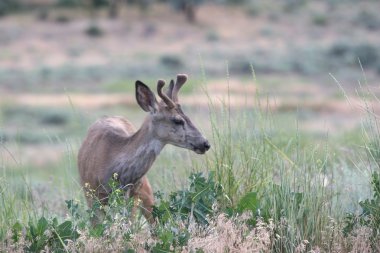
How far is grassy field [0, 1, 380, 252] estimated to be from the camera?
6.89 m

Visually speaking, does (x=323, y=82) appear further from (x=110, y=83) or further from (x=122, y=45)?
(x=122, y=45)

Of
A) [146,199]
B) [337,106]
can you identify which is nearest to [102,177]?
[146,199]

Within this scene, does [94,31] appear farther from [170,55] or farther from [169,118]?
[169,118]

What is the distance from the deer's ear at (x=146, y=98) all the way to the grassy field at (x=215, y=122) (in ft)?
1.44

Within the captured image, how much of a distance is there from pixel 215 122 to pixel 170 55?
139 feet

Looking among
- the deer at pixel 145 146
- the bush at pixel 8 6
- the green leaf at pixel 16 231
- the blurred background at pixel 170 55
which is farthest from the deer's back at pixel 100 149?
the bush at pixel 8 6

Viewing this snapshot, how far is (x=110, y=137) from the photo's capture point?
353 inches

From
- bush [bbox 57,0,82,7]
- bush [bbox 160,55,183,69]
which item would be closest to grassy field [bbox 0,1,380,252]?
bush [bbox 160,55,183,69]

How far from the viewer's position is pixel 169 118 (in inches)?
332

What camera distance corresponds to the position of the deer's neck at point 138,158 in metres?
8.46

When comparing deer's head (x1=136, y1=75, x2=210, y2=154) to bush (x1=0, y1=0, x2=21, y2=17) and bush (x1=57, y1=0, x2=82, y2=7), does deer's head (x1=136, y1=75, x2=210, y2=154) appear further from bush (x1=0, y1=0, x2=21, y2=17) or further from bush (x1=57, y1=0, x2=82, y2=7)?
bush (x1=57, y1=0, x2=82, y2=7)

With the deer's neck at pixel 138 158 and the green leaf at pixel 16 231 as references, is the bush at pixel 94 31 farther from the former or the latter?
the green leaf at pixel 16 231

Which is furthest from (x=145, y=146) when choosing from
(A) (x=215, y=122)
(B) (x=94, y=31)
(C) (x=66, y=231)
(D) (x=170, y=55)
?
(B) (x=94, y=31)

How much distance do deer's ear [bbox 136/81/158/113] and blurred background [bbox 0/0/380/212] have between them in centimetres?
1580
